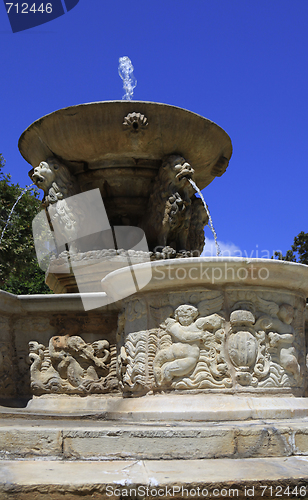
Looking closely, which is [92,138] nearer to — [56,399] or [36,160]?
[36,160]

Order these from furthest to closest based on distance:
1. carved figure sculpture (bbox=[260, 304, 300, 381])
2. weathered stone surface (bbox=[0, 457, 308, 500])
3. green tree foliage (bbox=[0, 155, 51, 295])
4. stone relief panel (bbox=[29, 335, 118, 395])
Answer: green tree foliage (bbox=[0, 155, 51, 295]), stone relief panel (bbox=[29, 335, 118, 395]), carved figure sculpture (bbox=[260, 304, 300, 381]), weathered stone surface (bbox=[0, 457, 308, 500])

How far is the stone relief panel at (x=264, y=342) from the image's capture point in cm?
350

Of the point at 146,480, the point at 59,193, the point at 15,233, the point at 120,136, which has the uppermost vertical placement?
the point at 15,233

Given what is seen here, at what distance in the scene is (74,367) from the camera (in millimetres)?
4359

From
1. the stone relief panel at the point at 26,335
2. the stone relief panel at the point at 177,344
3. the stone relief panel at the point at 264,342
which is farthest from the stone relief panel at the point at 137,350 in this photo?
the stone relief panel at the point at 26,335

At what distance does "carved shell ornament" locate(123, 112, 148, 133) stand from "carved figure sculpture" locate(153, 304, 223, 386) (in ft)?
7.94

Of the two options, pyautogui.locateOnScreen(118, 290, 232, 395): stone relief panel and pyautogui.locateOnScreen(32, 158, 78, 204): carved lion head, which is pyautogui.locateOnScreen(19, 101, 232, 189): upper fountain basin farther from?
pyautogui.locateOnScreen(118, 290, 232, 395): stone relief panel

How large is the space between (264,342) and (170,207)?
2321mm

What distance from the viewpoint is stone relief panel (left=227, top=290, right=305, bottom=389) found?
3.50 meters

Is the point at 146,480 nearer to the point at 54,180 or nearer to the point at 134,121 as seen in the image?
the point at 134,121

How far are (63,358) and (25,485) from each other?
Answer: 2.23 meters

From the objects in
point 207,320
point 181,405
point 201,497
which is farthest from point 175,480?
point 207,320

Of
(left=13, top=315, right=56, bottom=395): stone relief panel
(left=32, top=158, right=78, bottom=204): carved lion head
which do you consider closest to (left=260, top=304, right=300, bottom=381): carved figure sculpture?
(left=13, top=315, right=56, bottom=395): stone relief panel

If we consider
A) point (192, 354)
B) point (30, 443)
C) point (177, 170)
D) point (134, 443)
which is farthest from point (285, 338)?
point (177, 170)
